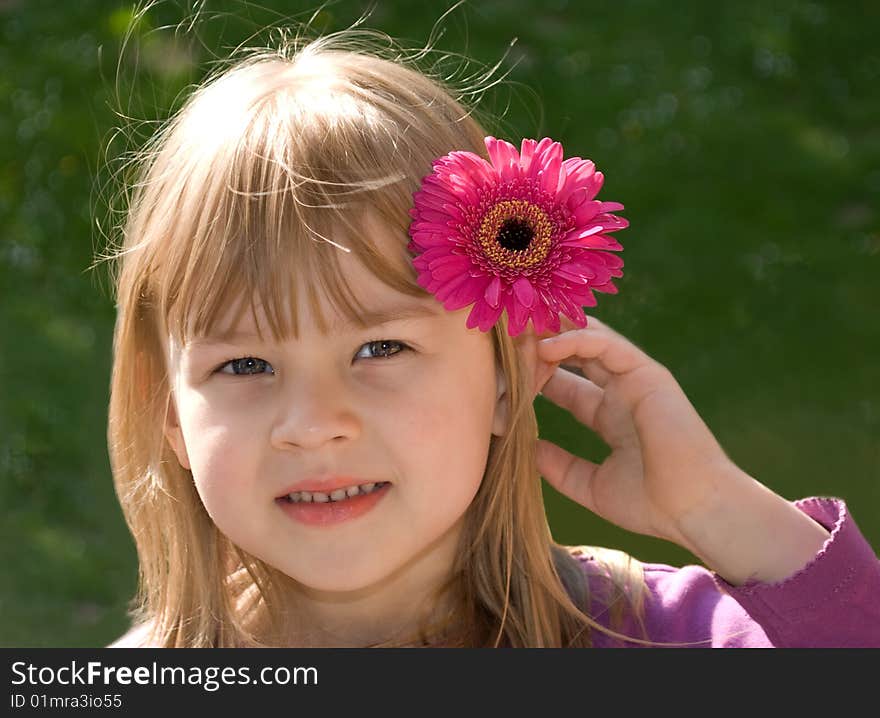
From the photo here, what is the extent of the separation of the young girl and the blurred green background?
1482 millimetres

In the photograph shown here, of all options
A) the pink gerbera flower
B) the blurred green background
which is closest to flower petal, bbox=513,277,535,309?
the pink gerbera flower

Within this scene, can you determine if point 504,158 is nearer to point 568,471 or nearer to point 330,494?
point 330,494

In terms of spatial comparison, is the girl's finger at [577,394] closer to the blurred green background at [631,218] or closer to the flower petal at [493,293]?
the flower petal at [493,293]

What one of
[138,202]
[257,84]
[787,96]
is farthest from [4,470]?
[787,96]

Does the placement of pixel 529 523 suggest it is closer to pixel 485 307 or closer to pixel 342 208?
pixel 485 307

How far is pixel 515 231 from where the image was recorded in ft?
7.27

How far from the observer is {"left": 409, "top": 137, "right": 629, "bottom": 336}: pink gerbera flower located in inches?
86.3

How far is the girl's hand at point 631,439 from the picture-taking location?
2.50 m

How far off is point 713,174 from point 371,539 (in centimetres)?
340

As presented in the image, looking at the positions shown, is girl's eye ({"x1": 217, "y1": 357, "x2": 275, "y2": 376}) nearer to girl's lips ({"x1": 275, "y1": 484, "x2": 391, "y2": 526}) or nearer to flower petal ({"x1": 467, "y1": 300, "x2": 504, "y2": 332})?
girl's lips ({"x1": 275, "y1": 484, "x2": 391, "y2": 526})

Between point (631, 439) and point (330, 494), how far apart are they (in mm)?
675

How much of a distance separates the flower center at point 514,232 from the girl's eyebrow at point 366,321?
0.48 ft

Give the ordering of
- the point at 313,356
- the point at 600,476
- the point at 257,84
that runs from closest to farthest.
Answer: the point at 313,356 < the point at 257,84 < the point at 600,476

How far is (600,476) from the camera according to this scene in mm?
2670
